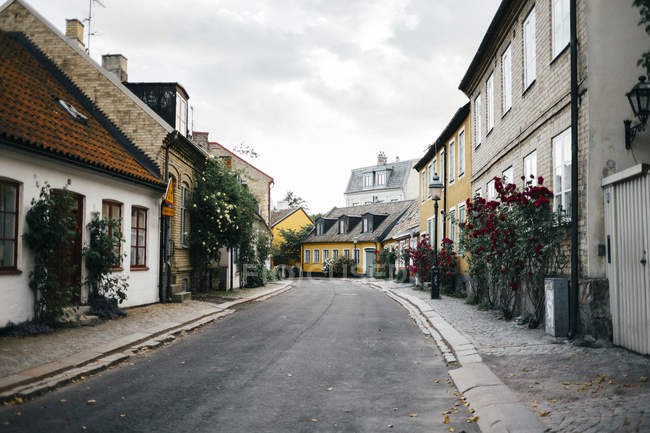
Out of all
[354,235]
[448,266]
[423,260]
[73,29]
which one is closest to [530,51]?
[448,266]

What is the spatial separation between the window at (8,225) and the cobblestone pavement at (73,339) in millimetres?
1486

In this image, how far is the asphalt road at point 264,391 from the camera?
4.85m

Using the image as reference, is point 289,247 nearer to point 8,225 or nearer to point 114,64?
point 114,64

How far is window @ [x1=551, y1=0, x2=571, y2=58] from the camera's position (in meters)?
9.56

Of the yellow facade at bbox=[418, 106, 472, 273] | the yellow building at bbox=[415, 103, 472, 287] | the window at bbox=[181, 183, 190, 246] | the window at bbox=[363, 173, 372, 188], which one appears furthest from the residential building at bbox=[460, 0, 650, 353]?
the window at bbox=[363, 173, 372, 188]

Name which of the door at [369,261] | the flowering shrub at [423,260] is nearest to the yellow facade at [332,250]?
the door at [369,261]

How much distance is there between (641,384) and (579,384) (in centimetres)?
59

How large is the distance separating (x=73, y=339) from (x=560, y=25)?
1031 cm

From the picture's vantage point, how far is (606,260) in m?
8.16

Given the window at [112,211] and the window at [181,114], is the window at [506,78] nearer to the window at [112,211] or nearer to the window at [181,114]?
the window at [112,211]

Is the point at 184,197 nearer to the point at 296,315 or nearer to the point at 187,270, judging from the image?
the point at 187,270

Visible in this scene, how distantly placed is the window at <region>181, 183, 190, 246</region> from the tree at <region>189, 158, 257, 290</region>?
0.23 m

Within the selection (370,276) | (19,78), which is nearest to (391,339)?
(19,78)

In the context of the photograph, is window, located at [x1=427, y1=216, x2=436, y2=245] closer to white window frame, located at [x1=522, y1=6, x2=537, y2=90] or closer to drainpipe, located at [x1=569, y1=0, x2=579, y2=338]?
white window frame, located at [x1=522, y1=6, x2=537, y2=90]
